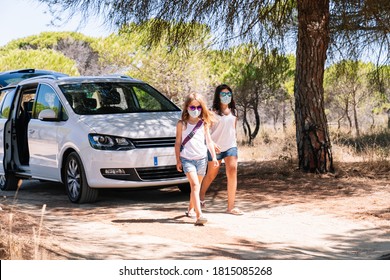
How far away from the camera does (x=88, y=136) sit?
10.4 metres

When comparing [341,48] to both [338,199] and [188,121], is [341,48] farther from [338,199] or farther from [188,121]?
[188,121]

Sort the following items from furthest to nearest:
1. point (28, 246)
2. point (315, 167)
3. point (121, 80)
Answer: point (315, 167) < point (121, 80) < point (28, 246)

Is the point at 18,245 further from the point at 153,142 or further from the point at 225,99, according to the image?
the point at 153,142

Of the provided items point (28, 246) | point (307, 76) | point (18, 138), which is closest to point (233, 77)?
point (307, 76)

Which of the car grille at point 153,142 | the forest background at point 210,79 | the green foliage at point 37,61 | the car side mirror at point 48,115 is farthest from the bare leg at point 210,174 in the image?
the green foliage at point 37,61

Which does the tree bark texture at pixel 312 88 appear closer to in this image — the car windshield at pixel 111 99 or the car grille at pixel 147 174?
the car windshield at pixel 111 99

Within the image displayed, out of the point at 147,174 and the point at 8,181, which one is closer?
the point at 147,174

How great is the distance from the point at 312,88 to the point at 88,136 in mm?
5399

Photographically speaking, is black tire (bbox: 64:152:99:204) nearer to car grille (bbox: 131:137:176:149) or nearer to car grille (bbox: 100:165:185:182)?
car grille (bbox: 100:165:185:182)

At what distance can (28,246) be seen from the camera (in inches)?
275

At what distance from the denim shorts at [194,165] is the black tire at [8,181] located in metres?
4.72

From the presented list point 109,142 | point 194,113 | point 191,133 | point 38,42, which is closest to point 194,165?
point 191,133

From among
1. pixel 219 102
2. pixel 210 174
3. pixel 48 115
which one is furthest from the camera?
pixel 48 115

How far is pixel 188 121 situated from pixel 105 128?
1.79m
